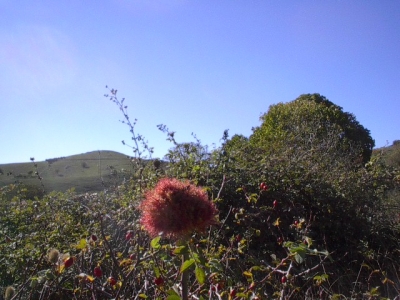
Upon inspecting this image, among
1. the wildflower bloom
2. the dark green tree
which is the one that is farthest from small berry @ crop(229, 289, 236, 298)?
the dark green tree

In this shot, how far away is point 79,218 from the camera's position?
4.98 meters

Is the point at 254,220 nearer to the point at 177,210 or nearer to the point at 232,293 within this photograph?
the point at 232,293

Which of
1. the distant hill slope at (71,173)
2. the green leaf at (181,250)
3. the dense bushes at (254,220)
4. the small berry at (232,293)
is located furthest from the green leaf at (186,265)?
the distant hill slope at (71,173)

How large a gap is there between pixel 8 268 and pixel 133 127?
2155 millimetres

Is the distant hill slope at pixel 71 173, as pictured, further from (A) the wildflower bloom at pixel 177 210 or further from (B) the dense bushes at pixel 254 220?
(A) the wildflower bloom at pixel 177 210

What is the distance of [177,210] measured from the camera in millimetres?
1854

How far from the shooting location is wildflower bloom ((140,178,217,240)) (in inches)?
73.0

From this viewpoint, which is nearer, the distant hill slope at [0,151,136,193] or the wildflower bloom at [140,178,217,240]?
the wildflower bloom at [140,178,217,240]

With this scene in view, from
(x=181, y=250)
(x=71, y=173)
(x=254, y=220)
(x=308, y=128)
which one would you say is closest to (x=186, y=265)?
(x=181, y=250)

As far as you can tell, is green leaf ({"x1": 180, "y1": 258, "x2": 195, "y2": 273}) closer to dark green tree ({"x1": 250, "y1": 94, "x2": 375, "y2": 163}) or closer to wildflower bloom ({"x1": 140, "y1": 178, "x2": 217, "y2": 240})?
wildflower bloom ({"x1": 140, "y1": 178, "x2": 217, "y2": 240})

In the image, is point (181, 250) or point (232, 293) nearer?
point (181, 250)

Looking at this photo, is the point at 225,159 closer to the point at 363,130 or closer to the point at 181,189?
the point at 181,189

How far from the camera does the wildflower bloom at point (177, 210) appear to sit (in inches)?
73.0

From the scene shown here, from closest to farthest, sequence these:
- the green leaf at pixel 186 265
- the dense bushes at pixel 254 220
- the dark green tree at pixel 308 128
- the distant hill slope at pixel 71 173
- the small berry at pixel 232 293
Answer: the green leaf at pixel 186 265 < the small berry at pixel 232 293 < the dense bushes at pixel 254 220 < the distant hill slope at pixel 71 173 < the dark green tree at pixel 308 128
